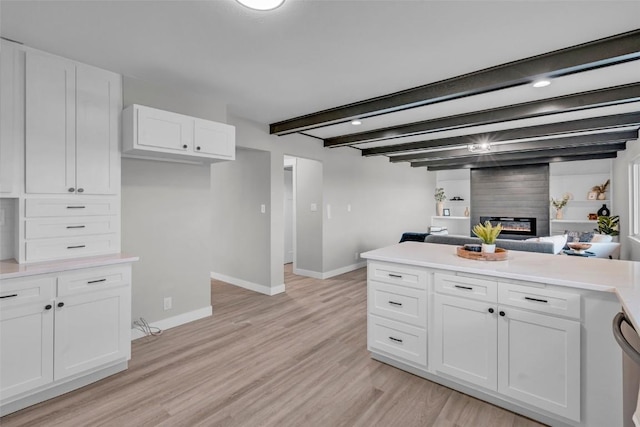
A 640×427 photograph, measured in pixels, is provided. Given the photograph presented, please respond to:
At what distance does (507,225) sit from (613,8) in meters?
6.96

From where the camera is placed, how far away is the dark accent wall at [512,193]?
7.45 metres

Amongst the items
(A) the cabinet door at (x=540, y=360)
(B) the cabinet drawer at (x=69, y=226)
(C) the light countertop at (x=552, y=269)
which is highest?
(B) the cabinet drawer at (x=69, y=226)

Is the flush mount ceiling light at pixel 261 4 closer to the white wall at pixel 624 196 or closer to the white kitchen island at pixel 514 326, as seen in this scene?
the white kitchen island at pixel 514 326

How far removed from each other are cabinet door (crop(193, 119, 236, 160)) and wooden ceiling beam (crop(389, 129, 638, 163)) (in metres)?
4.64

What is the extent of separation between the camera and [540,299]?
6.03 feet

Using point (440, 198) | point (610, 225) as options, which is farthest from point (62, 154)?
point (440, 198)

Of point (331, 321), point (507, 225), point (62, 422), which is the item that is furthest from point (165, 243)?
point (507, 225)

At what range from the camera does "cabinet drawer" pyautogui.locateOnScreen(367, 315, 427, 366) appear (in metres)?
2.32

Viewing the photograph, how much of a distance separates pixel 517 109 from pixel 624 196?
3.59 metres

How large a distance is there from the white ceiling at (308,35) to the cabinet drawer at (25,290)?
1648 mm

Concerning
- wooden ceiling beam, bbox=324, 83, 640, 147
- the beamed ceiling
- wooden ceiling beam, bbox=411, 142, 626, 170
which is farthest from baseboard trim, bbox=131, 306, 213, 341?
wooden ceiling beam, bbox=411, 142, 626, 170

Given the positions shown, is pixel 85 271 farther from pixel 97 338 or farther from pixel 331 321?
pixel 331 321

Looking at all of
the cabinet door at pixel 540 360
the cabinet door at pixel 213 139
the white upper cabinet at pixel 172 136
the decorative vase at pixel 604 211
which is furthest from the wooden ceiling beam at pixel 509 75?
the decorative vase at pixel 604 211

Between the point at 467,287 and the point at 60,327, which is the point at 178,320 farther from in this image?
the point at 467,287
